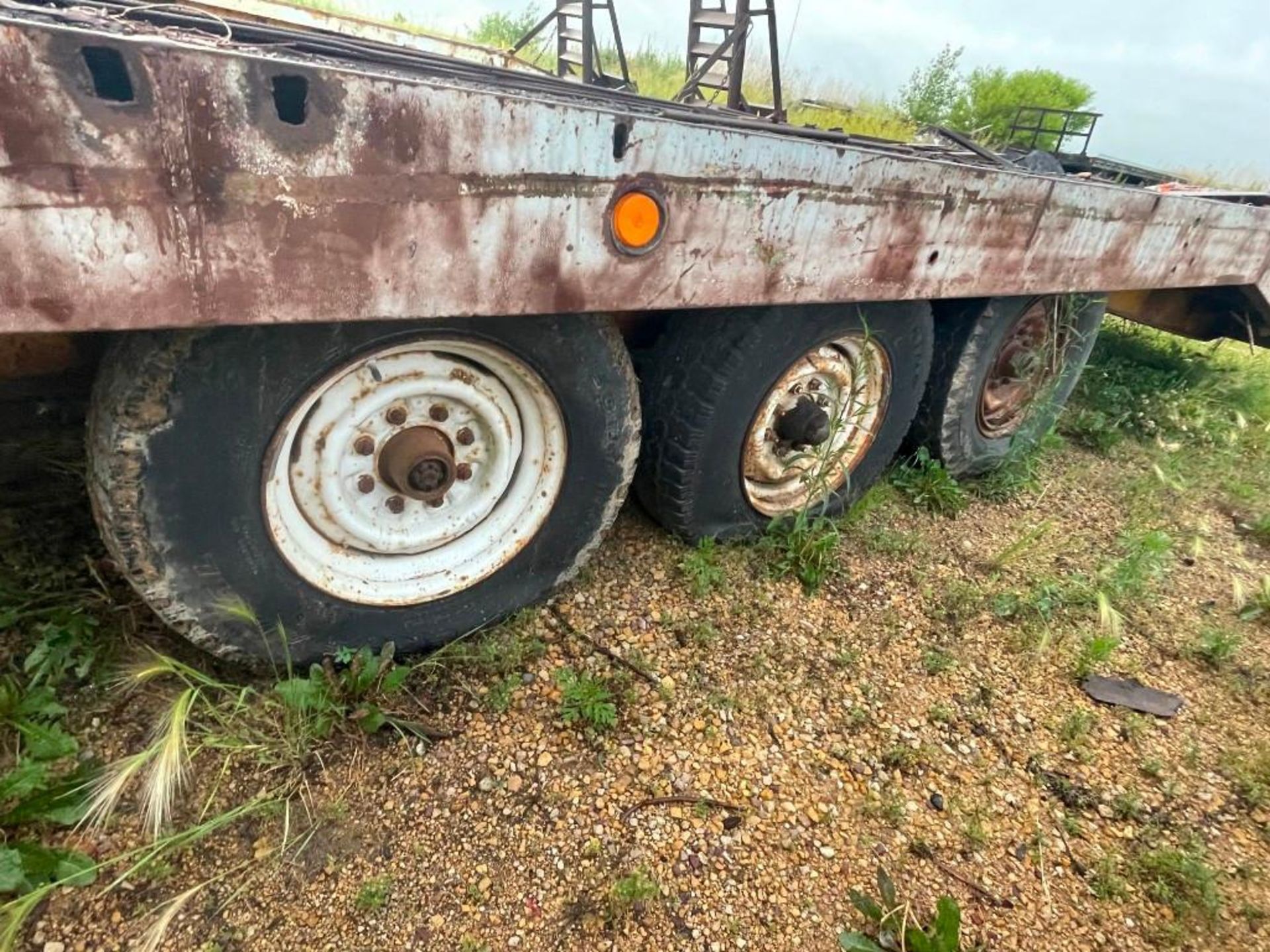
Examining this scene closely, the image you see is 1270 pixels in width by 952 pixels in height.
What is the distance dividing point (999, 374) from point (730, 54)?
125 inches

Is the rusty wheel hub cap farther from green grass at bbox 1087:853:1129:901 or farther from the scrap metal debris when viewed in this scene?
green grass at bbox 1087:853:1129:901

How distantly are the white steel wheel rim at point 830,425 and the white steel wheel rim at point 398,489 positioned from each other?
0.77 meters

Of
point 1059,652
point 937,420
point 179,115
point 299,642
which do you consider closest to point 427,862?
point 299,642

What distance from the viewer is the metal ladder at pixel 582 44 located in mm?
5082

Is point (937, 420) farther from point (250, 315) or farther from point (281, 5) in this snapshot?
point (281, 5)

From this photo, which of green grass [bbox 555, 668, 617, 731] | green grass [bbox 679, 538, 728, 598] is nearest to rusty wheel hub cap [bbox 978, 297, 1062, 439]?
green grass [bbox 679, 538, 728, 598]

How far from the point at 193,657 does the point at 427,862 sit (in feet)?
2.58

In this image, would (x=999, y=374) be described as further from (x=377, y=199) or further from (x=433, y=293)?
(x=377, y=199)

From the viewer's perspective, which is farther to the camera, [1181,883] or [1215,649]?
[1215,649]

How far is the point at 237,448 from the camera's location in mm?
1587

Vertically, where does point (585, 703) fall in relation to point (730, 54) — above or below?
below

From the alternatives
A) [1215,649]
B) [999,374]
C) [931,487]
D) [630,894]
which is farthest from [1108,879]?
[999,374]

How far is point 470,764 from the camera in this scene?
1.80m

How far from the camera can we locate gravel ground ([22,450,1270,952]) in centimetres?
153
